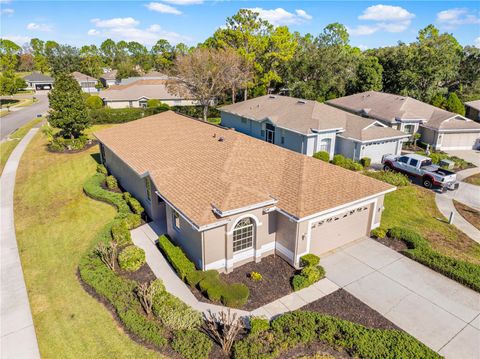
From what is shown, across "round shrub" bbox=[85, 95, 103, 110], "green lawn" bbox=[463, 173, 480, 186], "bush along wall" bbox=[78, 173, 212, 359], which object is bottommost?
"bush along wall" bbox=[78, 173, 212, 359]

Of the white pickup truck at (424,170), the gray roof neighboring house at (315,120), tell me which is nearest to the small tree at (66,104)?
the gray roof neighboring house at (315,120)

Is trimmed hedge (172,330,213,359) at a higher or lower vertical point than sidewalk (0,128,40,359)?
higher

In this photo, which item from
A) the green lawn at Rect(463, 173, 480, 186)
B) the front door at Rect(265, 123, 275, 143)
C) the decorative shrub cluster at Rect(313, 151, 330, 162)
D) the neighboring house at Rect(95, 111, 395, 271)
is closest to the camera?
the neighboring house at Rect(95, 111, 395, 271)

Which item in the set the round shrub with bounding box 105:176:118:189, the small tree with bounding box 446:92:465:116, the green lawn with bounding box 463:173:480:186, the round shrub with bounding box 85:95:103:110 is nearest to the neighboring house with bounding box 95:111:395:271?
the round shrub with bounding box 105:176:118:189

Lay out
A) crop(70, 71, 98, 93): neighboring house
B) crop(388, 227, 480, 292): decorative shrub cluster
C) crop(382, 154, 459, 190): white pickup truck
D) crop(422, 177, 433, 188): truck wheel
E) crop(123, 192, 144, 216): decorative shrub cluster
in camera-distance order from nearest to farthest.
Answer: crop(388, 227, 480, 292): decorative shrub cluster
crop(123, 192, 144, 216): decorative shrub cluster
crop(382, 154, 459, 190): white pickup truck
crop(422, 177, 433, 188): truck wheel
crop(70, 71, 98, 93): neighboring house

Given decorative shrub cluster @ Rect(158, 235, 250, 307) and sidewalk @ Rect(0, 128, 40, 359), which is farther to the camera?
decorative shrub cluster @ Rect(158, 235, 250, 307)

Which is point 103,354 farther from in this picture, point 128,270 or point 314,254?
point 314,254

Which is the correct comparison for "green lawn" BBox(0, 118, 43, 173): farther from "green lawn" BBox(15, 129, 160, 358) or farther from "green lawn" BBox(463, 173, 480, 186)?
"green lawn" BBox(463, 173, 480, 186)

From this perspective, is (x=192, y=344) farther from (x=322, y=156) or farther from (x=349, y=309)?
(x=322, y=156)
